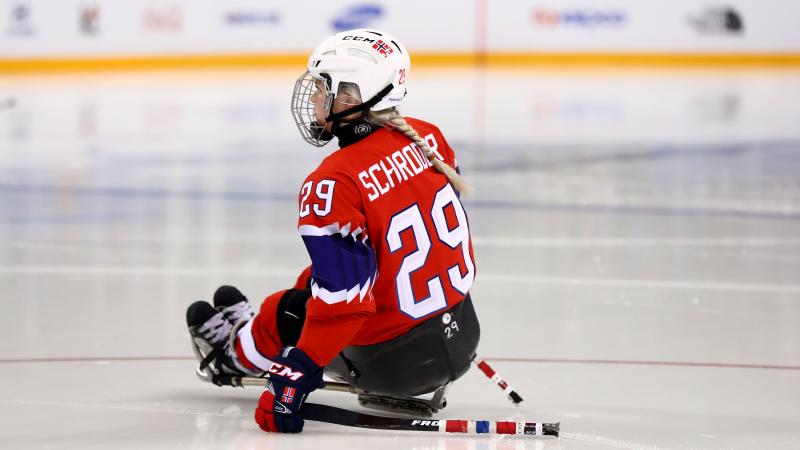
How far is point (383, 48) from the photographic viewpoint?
10.7 feet

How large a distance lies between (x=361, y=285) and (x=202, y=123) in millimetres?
9058

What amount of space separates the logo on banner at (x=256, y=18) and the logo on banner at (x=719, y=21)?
555 cm

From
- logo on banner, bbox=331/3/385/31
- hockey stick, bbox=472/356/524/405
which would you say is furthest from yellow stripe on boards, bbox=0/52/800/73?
hockey stick, bbox=472/356/524/405

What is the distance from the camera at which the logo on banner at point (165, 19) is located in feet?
57.0

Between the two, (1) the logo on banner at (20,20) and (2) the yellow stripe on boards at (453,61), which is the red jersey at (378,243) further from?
(1) the logo on banner at (20,20)

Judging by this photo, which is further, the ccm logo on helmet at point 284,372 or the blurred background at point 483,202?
the blurred background at point 483,202

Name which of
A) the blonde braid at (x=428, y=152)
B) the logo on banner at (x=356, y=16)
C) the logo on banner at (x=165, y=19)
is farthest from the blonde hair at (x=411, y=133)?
the logo on banner at (x=165, y=19)

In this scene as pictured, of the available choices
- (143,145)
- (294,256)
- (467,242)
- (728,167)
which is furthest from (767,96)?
(467,242)

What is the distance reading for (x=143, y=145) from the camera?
1039 centimetres

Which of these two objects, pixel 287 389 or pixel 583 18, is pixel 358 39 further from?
pixel 583 18

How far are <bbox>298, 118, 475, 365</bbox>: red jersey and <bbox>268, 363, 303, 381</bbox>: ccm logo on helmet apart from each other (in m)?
0.06

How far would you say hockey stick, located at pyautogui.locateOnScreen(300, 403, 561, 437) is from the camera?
3.26 metres

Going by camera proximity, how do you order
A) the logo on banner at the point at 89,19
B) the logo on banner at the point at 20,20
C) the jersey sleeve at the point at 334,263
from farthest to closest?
1. the logo on banner at the point at 89,19
2. the logo on banner at the point at 20,20
3. the jersey sleeve at the point at 334,263

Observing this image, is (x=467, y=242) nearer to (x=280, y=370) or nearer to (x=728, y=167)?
(x=280, y=370)
